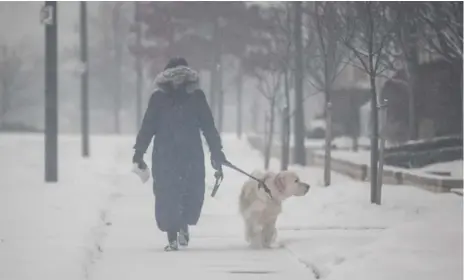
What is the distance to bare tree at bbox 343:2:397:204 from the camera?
5832mm

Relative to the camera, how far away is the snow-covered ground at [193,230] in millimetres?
4250

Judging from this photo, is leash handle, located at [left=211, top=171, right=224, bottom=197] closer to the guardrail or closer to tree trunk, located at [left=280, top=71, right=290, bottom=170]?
the guardrail

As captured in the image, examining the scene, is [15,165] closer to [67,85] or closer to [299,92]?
[67,85]

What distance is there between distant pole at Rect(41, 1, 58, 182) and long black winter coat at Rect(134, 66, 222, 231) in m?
0.47

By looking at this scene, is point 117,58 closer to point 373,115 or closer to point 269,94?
point 269,94

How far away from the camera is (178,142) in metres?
4.79

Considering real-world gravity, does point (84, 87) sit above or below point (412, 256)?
above

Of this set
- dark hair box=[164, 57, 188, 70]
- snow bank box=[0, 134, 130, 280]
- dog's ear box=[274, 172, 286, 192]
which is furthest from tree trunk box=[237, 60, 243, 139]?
snow bank box=[0, 134, 130, 280]

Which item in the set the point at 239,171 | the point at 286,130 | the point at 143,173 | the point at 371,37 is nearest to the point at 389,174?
the point at 286,130

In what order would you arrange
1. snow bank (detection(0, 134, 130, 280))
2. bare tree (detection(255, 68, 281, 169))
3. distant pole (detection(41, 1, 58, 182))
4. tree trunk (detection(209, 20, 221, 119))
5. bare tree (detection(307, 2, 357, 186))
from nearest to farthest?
snow bank (detection(0, 134, 130, 280)), distant pole (detection(41, 1, 58, 182)), tree trunk (detection(209, 20, 221, 119)), bare tree (detection(255, 68, 281, 169)), bare tree (detection(307, 2, 357, 186))

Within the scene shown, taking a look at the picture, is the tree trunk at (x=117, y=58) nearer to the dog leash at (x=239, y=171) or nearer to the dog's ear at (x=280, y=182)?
the dog leash at (x=239, y=171)

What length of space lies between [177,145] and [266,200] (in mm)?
557

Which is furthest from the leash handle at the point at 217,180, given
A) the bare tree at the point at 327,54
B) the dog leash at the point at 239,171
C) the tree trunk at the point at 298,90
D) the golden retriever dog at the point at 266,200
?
the tree trunk at the point at 298,90

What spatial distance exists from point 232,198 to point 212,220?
0.15 m
